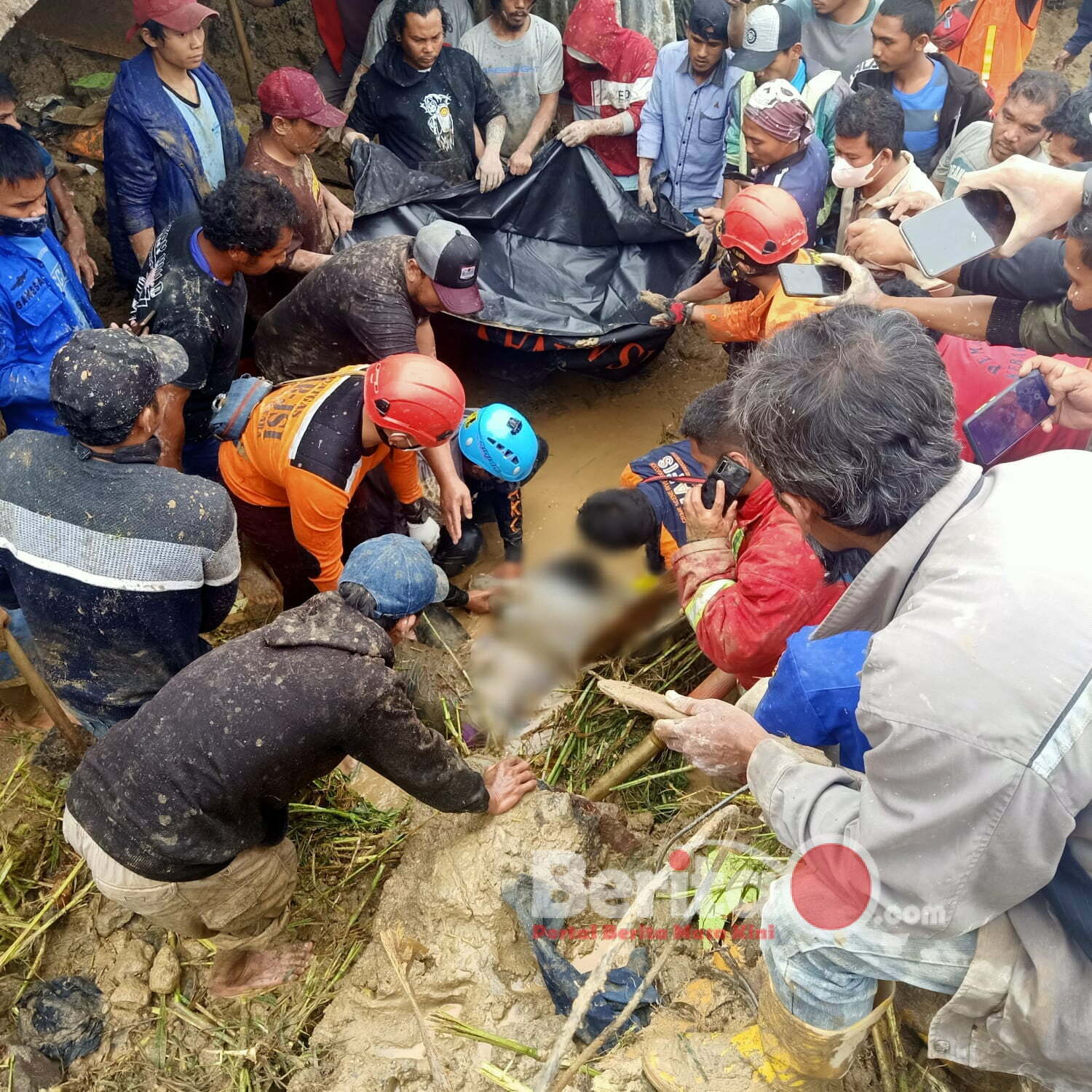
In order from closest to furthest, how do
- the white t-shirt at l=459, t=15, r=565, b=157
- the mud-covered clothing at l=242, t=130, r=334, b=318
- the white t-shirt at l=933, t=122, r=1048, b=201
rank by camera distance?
the mud-covered clothing at l=242, t=130, r=334, b=318 → the white t-shirt at l=933, t=122, r=1048, b=201 → the white t-shirt at l=459, t=15, r=565, b=157

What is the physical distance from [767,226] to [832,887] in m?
3.16

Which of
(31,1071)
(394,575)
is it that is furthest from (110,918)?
(394,575)

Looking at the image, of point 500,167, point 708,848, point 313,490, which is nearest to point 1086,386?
point 708,848

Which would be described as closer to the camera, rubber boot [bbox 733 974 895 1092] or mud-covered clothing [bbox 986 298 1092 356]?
rubber boot [bbox 733 974 895 1092]

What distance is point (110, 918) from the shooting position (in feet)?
10.2

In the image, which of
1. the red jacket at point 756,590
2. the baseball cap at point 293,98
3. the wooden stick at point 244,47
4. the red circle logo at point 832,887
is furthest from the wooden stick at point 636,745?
the wooden stick at point 244,47

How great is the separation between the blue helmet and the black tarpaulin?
3.50ft

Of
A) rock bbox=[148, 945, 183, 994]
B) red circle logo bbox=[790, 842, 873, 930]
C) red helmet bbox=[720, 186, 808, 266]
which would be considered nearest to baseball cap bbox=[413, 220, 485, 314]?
red helmet bbox=[720, 186, 808, 266]

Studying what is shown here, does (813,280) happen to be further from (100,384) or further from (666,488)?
(100,384)

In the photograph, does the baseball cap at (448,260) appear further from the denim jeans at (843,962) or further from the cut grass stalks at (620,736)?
the denim jeans at (843,962)

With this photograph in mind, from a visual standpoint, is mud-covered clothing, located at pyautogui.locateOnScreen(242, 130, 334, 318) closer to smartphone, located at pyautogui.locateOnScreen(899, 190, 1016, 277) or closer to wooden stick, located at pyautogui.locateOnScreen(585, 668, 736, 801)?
wooden stick, located at pyautogui.locateOnScreen(585, 668, 736, 801)

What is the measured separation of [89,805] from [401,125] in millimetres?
4533

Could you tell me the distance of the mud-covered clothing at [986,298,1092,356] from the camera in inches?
117

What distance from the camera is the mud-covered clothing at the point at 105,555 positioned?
2477 millimetres
